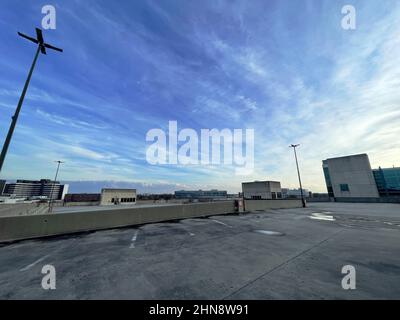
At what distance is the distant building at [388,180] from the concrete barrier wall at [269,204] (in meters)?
48.0

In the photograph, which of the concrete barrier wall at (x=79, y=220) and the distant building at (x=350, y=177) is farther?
the distant building at (x=350, y=177)

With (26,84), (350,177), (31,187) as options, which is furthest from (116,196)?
(31,187)

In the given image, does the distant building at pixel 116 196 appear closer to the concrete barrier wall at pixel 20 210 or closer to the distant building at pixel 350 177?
the concrete barrier wall at pixel 20 210

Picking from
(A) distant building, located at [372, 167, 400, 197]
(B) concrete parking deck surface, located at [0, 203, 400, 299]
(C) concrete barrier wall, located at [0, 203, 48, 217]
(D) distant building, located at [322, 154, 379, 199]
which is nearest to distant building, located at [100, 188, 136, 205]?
(C) concrete barrier wall, located at [0, 203, 48, 217]

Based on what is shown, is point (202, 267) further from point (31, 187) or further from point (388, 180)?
point (31, 187)

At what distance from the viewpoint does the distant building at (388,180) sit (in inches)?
2131

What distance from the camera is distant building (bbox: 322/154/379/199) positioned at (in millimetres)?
47853

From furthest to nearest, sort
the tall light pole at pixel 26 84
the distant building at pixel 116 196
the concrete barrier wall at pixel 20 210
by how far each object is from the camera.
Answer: the distant building at pixel 116 196 → the concrete barrier wall at pixel 20 210 → the tall light pole at pixel 26 84

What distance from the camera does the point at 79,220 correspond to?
9.26 metres

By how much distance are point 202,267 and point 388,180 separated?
83916 millimetres

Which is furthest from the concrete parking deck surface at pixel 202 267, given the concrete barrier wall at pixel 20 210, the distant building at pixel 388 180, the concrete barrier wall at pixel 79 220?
the distant building at pixel 388 180

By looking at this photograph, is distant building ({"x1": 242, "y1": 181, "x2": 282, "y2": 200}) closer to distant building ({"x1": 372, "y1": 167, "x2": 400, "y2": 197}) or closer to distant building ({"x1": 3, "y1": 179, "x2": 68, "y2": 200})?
distant building ({"x1": 372, "y1": 167, "x2": 400, "y2": 197})

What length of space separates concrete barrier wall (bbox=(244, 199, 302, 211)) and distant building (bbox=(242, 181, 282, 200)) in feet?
106
